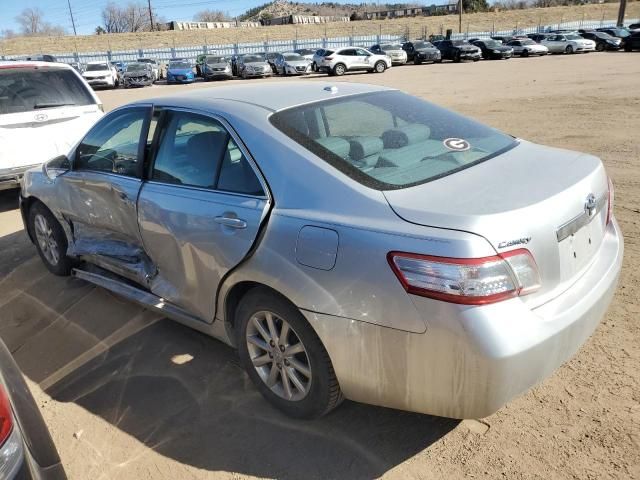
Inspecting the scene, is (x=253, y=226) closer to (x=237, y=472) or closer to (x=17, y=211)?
(x=237, y=472)

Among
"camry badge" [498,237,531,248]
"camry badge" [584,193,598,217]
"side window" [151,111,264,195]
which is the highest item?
"side window" [151,111,264,195]

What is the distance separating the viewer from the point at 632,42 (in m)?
34.7

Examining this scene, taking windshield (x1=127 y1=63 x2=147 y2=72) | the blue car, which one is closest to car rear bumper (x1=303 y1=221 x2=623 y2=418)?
the blue car

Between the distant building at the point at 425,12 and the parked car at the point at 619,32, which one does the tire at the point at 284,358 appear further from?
the distant building at the point at 425,12

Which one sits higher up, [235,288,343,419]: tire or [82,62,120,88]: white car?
[235,288,343,419]: tire

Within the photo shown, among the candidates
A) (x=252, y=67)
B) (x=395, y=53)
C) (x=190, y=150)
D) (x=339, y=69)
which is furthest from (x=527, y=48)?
(x=190, y=150)

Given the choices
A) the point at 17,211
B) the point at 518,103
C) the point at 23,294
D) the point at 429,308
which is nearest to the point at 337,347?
the point at 429,308

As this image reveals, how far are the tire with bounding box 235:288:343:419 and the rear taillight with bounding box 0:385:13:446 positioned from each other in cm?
118

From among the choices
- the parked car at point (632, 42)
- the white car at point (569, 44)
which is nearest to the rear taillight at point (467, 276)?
the parked car at point (632, 42)

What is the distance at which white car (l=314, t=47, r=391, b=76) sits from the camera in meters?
31.7

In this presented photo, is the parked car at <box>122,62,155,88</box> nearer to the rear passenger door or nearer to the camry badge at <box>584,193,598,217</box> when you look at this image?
the rear passenger door

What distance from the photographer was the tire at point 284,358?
8.18ft

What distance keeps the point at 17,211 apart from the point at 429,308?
6830 millimetres

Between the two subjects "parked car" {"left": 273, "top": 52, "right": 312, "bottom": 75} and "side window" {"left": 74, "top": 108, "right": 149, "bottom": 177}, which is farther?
"parked car" {"left": 273, "top": 52, "right": 312, "bottom": 75}
